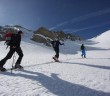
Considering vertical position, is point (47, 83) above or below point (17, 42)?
below

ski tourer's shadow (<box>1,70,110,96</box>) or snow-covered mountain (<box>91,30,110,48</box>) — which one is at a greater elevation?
snow-covered mountain (<box>91,30,110,48</box>)

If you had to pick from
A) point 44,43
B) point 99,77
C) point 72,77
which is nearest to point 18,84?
point 72,77

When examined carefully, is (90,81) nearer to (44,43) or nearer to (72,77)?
(72,77)

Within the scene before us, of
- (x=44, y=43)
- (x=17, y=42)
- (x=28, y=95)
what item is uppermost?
(x=44, y=43)

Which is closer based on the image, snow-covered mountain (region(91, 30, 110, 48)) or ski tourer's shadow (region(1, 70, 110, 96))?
ski tourer's shadow (region(1, 70, 110, 96))

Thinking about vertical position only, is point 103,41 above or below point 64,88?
above

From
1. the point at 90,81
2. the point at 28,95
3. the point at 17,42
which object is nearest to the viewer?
the point at 28,95

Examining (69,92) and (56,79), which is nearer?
(69,92)

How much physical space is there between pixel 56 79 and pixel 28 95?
2653 mm

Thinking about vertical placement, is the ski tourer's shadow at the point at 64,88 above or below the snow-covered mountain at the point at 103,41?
below

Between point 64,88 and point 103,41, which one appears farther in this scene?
point 103,41

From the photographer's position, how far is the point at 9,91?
7203mm

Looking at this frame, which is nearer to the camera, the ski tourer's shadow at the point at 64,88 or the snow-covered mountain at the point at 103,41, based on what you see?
the ski tourer's shadow at the point at 64,88

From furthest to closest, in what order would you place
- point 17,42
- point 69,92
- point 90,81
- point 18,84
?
1. point 17,42
2. point 90,81
3. point 18,84
4. point 69,92
